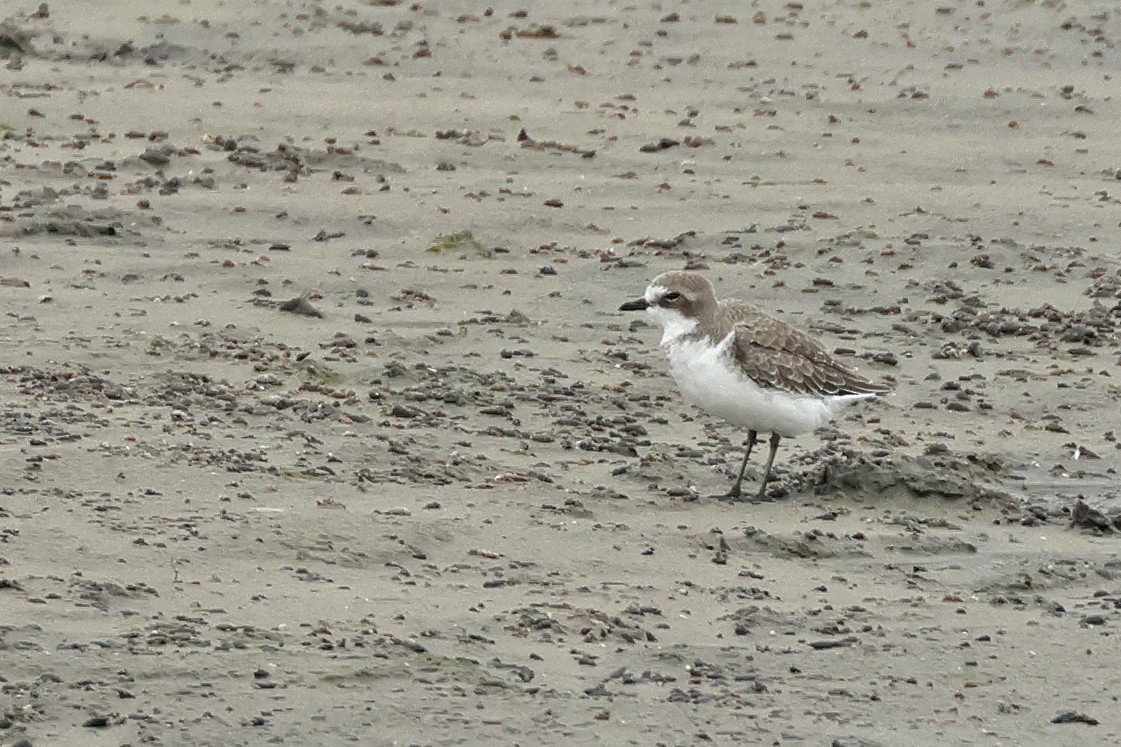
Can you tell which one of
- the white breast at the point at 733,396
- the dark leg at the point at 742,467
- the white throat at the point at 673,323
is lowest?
the dark leg at the point at 742,467

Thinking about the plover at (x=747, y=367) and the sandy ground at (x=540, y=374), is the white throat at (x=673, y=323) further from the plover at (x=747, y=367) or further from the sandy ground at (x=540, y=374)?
the sandy ground at (x=540, y=374)

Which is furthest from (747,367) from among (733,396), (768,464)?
(768,464)

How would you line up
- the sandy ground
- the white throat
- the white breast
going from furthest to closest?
the white throat, the white breast, the sandy ground

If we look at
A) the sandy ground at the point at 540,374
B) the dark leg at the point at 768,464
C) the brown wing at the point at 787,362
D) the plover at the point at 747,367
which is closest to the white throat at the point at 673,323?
the plover at the point at 747,367

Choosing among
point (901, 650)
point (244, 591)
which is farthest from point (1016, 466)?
point (244, 591)

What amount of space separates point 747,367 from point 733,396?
0.49 ft

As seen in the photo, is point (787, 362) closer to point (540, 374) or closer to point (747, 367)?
point (747, 367)

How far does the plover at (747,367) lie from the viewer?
8492 millimetres

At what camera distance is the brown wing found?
8.55 metres

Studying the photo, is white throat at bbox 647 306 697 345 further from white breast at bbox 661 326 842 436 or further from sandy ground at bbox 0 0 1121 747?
sandy ground at bbox 0 0 1121 747

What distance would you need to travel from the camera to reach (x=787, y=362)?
8648 mm

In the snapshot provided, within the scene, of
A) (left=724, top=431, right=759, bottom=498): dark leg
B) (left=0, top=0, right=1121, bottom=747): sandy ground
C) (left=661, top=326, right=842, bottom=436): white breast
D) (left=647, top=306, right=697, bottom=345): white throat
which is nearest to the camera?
(left=0, top=0, right=1121, bottom=747): sandy ground

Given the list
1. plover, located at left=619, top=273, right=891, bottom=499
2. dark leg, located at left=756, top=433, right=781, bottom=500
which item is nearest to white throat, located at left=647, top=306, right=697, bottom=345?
plover, located at left=619, top=273, right=891, bottom=499

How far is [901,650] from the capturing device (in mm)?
6574
